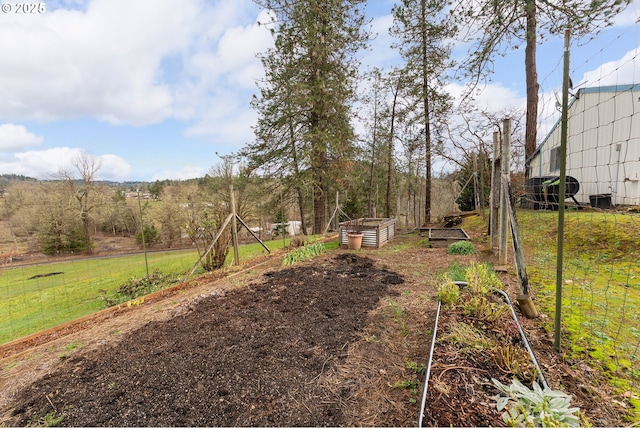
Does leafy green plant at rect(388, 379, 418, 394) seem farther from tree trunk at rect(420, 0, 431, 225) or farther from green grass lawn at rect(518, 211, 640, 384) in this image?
tree trunk at rect(420, 0, 431, 225)

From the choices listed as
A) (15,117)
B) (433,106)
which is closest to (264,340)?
(433,106)

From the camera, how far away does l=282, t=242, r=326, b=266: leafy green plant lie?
5683 mm

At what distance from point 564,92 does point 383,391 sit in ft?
8.11

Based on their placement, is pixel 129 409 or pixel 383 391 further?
pixel 383 391

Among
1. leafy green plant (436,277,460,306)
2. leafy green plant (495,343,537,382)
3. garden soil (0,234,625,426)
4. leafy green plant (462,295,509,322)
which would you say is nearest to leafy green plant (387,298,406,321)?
garden soil (0,234,625,426)

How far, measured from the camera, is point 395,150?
13594 mm

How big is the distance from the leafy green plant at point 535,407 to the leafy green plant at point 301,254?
4.49m

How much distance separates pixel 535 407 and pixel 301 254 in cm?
491

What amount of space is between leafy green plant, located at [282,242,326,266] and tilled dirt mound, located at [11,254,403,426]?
214 cm

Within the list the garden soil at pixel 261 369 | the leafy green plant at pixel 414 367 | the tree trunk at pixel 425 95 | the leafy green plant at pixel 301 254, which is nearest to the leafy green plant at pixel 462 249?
the garden soil at pixel 261 369

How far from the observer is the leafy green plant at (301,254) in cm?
568

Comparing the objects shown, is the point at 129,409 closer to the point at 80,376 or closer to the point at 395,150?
the point at 80,376

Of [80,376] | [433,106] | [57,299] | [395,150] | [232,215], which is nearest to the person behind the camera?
[80,376]

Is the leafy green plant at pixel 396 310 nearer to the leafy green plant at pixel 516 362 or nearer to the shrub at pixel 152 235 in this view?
the leafy green plant at pixel 516 362
